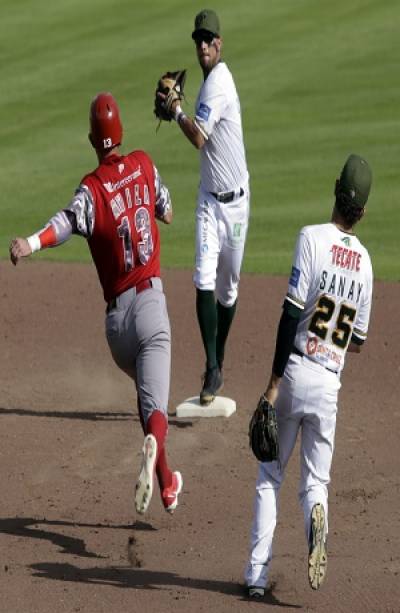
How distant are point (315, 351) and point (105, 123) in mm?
2023

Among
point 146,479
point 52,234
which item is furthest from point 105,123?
point 146,479

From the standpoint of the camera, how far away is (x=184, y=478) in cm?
874

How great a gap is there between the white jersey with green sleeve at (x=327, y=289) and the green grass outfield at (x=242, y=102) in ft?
23.6

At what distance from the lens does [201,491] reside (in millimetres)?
8508

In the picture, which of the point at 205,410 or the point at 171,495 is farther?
the point at 205,410

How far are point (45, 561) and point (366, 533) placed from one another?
1.90 meters

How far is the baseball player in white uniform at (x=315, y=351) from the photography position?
6.49 meters

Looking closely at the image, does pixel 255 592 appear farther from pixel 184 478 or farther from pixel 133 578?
pixel 184 478

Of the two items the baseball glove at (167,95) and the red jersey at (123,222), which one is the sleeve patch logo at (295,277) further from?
the baseball glove at (167,95)

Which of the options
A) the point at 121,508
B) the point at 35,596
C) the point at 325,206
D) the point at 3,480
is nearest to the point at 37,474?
the point at 3,480

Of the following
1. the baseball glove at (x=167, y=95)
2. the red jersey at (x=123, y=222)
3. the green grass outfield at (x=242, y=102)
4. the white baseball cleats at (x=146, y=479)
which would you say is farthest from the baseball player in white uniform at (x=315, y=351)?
the green grass outfield at (x=242, y=102)

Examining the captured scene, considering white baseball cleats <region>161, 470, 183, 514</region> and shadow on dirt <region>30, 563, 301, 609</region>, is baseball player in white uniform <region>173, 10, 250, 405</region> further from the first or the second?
shadow on dirt <region>30, 563, 301, 609</region>

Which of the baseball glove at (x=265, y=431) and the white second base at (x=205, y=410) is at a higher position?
the baseball glove at (x=265, y=431)

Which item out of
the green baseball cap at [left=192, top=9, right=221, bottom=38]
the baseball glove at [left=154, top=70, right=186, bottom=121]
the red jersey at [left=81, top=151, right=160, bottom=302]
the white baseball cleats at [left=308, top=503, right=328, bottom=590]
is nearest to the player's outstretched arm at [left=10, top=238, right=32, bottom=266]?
the red jersey at [left=81, top=151, right=160, bottom=302]
